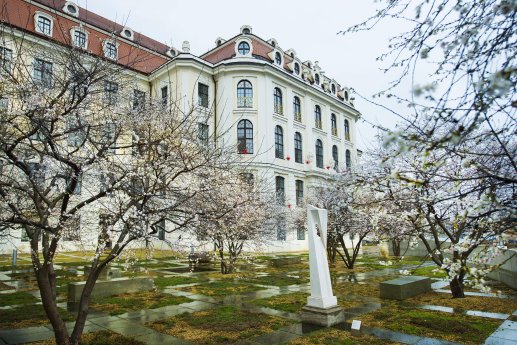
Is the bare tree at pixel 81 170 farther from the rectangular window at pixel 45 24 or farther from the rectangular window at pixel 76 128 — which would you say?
the rectangular window at pixel 45 24

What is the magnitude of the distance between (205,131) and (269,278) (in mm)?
7918

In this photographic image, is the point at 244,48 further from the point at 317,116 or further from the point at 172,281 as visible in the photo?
the point at 172,281

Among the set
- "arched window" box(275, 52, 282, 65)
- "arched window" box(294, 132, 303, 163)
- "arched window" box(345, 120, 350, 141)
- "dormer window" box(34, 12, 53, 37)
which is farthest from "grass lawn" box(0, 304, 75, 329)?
"arched window" box(345, 120, 350, 141)

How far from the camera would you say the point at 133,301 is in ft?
32.4

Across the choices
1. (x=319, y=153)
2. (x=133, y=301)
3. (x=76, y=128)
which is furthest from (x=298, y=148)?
(x=76, y=128)

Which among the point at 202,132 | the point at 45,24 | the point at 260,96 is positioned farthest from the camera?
the point at 260,96

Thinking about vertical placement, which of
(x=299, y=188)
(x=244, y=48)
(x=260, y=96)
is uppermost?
(x=244, y=48)

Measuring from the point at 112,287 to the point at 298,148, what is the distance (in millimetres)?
27562

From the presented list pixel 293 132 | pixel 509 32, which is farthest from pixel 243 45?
pixel 509 32

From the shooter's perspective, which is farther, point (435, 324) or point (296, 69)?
point (296, 69)

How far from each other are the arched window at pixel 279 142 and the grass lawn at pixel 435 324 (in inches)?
994

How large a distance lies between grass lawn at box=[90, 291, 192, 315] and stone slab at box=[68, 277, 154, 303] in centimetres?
24

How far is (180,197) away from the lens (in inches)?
244

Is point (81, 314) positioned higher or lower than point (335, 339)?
higher
